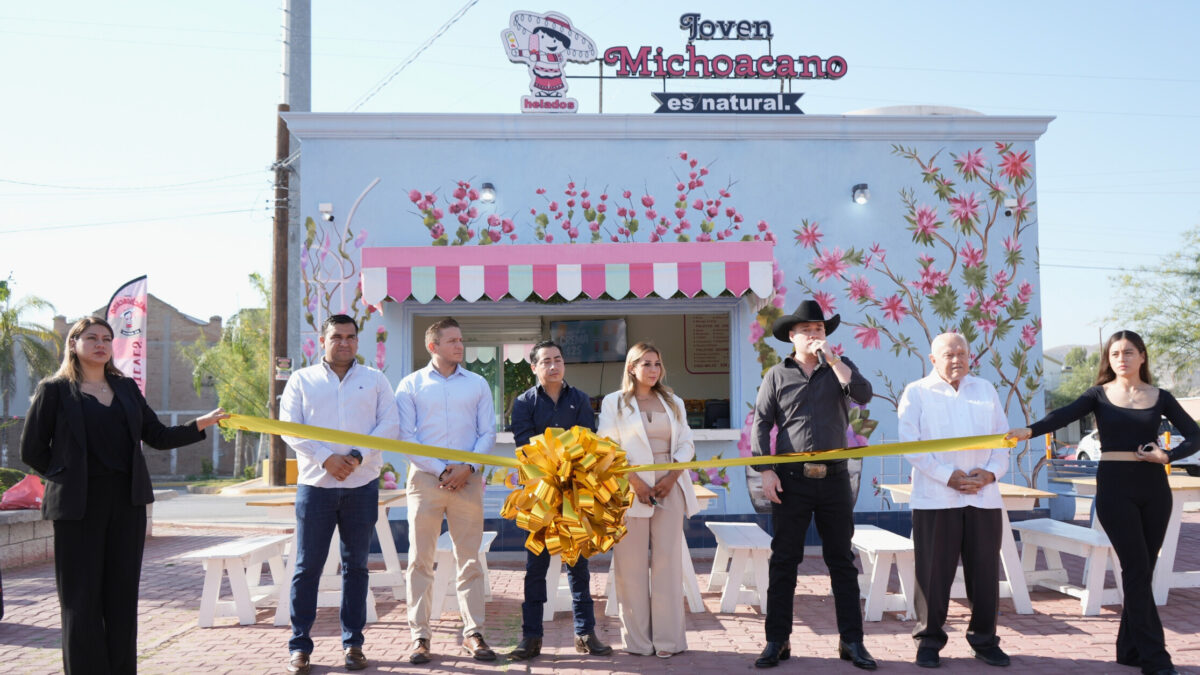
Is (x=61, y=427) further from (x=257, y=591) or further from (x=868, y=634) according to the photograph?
(x=868, y=634)

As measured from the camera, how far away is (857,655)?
4.60 metres

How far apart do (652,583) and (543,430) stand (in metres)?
1.08

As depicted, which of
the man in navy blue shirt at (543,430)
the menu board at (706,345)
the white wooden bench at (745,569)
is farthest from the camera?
the menu board at (706,345)

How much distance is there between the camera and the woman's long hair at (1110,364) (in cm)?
465

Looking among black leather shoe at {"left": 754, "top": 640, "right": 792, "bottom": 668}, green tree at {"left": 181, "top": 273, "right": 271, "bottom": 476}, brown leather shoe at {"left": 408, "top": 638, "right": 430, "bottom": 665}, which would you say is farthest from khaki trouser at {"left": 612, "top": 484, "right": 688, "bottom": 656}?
green tree at {"left": 181, "top": 273, "right": 271, "bottom": 476}

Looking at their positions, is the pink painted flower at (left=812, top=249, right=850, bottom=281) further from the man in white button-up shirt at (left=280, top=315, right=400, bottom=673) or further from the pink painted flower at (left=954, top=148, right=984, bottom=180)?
the man in white button-up shirt at (left=280, top=315, right=400, bottom=673)

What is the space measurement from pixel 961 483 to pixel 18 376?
45793 millimetres

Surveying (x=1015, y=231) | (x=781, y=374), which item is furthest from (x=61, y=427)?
(x=1015, y=231)

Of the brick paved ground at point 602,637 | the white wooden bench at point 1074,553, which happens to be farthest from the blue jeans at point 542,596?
the white wooden bench at point 1074,553

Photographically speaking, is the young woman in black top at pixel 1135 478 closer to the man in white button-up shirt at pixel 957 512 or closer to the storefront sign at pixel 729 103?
the man in white button-up shirt at pixel 957 512

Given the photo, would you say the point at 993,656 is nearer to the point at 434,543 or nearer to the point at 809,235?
the point at 434,543

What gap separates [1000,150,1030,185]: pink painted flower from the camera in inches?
355

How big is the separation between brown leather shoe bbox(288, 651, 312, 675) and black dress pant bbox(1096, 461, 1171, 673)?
13.8 ft

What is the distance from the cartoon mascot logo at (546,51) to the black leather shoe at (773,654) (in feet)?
20.1
